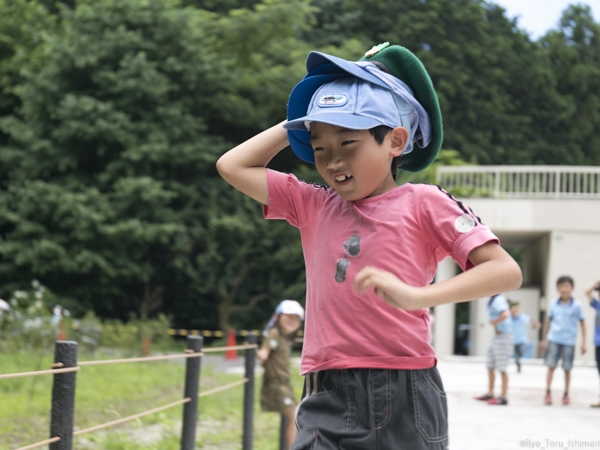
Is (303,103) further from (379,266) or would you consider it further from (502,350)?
(502,350)

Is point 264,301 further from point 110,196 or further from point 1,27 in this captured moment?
point 1,27

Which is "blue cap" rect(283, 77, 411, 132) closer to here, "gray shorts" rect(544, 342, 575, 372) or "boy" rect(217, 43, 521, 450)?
"boy" rect(217, 43, 521, 450)

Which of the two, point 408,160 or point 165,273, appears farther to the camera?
point 165,273

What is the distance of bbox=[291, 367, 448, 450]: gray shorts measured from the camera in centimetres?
233

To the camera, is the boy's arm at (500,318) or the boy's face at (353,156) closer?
the boy's face at (353,156)

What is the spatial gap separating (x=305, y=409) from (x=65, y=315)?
679 inches

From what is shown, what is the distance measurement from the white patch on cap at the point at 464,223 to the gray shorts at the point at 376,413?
1.35ft

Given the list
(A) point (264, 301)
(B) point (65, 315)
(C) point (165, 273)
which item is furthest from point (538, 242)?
(B) point (65, 315)

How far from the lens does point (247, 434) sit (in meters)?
7.00

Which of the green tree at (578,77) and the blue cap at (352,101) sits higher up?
the green tree at (578,77)

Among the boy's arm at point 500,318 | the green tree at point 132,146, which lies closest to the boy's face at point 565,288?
the boy's arm at point 500,318

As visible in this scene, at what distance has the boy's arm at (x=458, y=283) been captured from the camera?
6.71 ft

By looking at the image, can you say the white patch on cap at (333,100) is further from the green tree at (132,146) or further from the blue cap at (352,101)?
the green tree at (132,146)

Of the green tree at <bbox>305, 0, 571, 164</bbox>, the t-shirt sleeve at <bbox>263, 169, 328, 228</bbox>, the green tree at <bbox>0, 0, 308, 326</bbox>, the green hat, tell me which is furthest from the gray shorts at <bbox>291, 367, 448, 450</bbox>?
the green tree at <bbox>305, 0, 571, 164</bbox>
